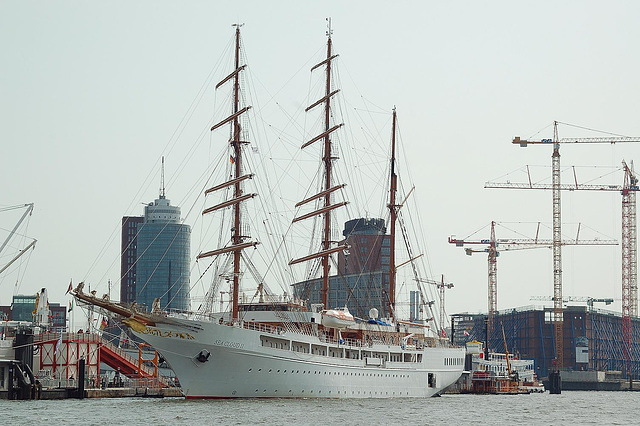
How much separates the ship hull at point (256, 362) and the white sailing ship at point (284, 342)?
0.08 m

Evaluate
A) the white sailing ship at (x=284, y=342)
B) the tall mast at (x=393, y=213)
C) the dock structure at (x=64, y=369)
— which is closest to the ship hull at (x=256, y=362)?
the white sailing ship at (x=284, y=342)

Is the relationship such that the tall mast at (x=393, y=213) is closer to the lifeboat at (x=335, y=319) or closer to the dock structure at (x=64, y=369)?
the lifeboat at (x=335, y=319)

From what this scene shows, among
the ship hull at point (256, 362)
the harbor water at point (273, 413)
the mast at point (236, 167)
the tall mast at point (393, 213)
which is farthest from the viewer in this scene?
the tall mast at point (393, 213)

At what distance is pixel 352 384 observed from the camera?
87.8m

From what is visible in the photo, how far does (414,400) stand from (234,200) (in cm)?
2636

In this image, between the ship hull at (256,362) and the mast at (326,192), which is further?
the mast at (326,192)

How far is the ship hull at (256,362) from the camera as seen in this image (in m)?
76.3

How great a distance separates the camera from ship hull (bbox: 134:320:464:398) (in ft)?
250

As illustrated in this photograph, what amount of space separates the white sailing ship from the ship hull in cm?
8

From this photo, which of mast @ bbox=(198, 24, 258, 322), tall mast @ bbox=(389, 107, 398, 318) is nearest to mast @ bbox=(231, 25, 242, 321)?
mast @ bbox=(198, 24, 258, 322)

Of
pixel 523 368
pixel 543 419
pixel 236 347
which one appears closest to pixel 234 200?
pixel 236 347

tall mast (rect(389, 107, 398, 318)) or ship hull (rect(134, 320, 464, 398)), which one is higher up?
tall mast (rect(389, 107, 398, 318))

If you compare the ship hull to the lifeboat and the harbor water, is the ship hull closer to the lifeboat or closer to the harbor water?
the harbor water

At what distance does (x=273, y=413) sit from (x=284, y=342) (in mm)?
15179
